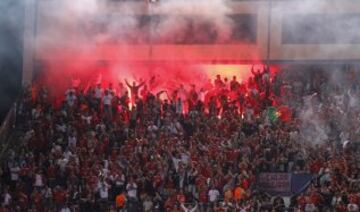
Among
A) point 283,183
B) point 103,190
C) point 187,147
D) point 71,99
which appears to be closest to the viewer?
point 283,183

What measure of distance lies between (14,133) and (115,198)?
14.5 feet

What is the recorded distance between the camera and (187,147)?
25.2 metres

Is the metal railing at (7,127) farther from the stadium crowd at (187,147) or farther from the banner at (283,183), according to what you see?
the banner at (283,183)

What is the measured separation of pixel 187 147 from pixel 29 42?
6.13 m

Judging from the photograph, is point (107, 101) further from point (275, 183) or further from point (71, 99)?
point (275, 183)

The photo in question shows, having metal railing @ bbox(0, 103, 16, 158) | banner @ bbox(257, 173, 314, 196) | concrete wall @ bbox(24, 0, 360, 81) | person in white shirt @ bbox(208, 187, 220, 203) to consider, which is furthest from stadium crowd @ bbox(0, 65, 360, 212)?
concrete wall @ bbox(24, 0, 360, 81)

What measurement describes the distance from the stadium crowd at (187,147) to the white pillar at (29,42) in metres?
1.38

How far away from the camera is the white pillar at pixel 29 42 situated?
2733 cm

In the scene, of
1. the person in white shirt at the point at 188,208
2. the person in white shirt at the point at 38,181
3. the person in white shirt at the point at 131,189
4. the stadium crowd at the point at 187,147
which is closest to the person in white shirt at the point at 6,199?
the stadium crowd at the point at 187,147

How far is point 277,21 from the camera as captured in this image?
94.5ft

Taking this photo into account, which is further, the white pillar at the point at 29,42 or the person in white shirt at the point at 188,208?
the white pillar at the point at 29,42

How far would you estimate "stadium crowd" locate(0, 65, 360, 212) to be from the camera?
23.2m

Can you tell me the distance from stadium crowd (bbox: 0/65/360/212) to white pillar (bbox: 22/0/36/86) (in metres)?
1.38

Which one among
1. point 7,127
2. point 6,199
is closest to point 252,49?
point 7,127
